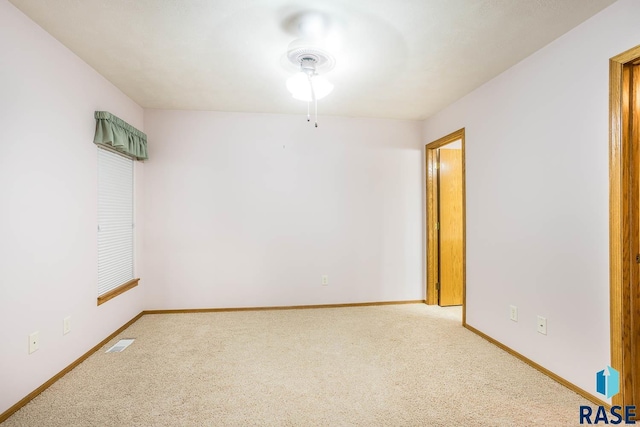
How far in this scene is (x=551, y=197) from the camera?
225 centimetres

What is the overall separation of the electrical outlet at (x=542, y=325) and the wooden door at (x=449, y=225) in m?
1.71

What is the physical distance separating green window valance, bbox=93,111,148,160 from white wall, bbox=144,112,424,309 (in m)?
0.30

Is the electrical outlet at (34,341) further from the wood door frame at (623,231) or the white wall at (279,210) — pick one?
the wood door frame at (623,231)

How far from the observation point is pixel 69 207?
2387 millimetres

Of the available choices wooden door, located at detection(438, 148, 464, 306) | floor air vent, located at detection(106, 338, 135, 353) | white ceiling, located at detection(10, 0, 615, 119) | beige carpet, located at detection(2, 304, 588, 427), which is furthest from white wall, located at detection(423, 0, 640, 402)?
floor air vent, located at detection(106, 338, 135, 353)

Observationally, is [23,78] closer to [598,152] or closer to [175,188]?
[175,188]

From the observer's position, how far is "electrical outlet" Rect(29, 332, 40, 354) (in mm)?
2006

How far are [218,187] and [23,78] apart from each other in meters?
2.02

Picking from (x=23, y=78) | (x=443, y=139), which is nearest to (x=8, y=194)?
(x=23, y=78)

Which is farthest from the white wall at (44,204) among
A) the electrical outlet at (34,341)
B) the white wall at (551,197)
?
the white wall at (551,197)

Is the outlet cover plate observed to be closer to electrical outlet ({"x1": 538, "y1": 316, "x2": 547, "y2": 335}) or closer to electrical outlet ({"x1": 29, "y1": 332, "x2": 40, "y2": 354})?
electrical outlet ({"x1": 538, "y1": 316, "x2": 547, "y2": 335})

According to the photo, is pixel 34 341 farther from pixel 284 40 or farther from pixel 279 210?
pixel 284 40

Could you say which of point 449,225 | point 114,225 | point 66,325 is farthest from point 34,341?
point 449,225

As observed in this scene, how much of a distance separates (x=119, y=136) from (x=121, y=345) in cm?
195
